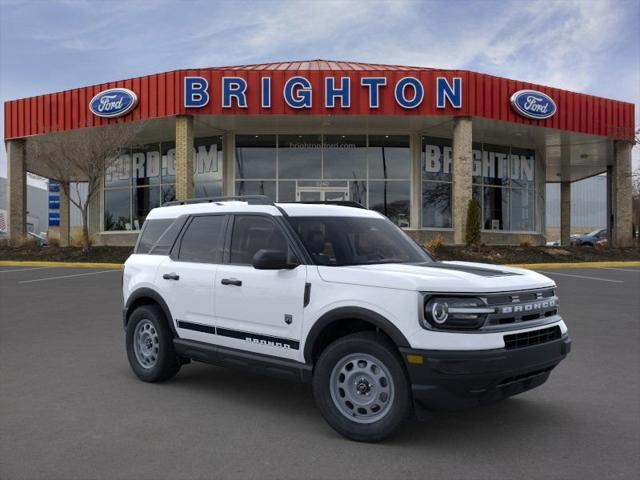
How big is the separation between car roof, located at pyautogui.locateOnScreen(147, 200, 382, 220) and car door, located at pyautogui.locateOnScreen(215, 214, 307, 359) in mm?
81

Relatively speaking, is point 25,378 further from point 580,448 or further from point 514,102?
point 514,102

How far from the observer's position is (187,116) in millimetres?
22406

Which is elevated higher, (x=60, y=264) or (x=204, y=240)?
(x=204, y=240)

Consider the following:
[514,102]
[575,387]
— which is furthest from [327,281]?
[514,102]

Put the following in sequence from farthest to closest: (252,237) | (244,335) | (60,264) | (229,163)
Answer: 1. (229,163)
2. (60,264)
3. (252,237)
4. (244,335)

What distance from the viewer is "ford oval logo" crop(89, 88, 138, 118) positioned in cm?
2308

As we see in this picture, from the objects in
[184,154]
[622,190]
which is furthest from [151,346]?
[622,190]

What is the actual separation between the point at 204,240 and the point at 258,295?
44.3 inches

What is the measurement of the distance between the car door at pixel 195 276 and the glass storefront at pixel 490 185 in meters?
20.7

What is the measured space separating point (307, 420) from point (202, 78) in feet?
62.2

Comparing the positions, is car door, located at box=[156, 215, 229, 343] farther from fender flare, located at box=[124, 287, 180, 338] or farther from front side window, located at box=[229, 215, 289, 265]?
front side window, located at box=[229, 215, 289, 265]

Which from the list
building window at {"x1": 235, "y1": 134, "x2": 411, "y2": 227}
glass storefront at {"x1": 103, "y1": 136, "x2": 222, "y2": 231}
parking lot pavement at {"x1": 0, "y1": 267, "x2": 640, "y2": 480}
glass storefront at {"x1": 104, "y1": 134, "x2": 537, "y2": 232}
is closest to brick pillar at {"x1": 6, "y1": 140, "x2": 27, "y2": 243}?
glass storefront at {"x1": 103, "y1": 136, "x2": 222, "y2": 231}

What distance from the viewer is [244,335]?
5.15m

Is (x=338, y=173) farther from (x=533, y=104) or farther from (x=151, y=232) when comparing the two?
(x=151, y=232)
